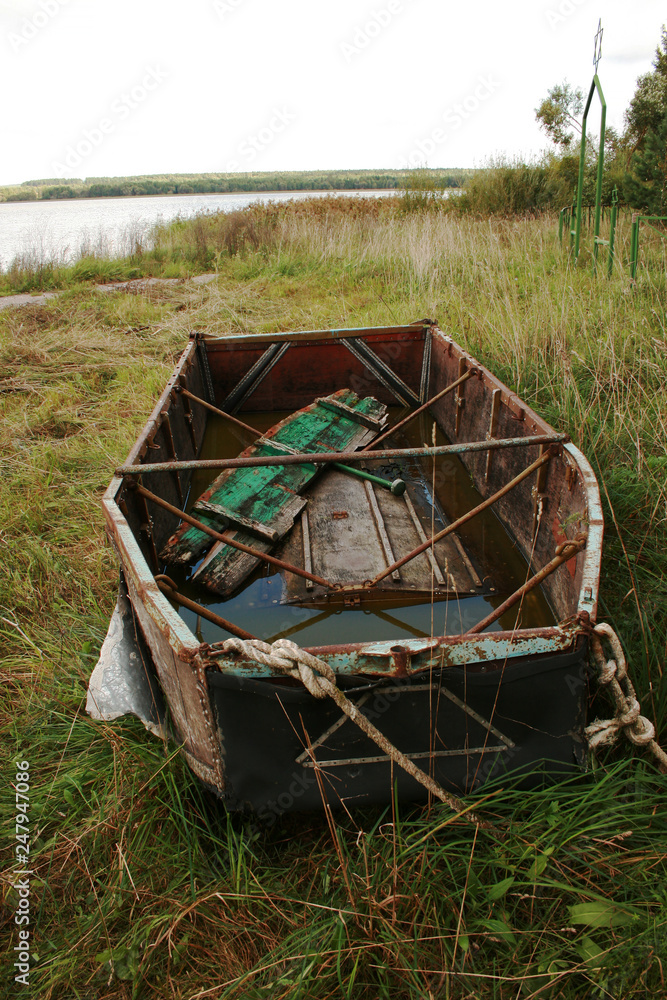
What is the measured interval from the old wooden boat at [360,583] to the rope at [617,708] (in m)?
0.06

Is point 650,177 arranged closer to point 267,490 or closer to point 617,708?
point 267,490

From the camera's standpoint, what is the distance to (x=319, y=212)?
13.2m

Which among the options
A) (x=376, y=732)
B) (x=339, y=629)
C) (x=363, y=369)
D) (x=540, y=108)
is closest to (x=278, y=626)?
(x=339, y=629)

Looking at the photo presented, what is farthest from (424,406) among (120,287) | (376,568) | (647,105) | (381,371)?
(647,105)

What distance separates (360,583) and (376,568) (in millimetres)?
179

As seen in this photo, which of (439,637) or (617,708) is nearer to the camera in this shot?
(439,637)

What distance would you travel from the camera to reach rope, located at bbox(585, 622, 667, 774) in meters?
1.68

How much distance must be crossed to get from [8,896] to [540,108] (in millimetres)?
24252

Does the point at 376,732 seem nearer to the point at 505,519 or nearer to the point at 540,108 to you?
the point at 505,519

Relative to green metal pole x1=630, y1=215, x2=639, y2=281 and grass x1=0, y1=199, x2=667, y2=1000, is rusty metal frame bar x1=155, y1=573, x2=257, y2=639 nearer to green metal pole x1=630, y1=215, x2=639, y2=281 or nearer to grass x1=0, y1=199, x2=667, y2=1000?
grass x1=0, y1=199, x2=667, y2=1000

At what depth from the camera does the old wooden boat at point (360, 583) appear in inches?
65.5

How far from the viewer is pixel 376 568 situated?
123 inches

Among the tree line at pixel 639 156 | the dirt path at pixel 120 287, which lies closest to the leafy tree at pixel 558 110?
the tree line at pixel 639 156

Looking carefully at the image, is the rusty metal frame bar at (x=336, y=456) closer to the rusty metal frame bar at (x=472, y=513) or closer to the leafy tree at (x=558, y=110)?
the rusty metal frame bar at (x=472, y=513)
